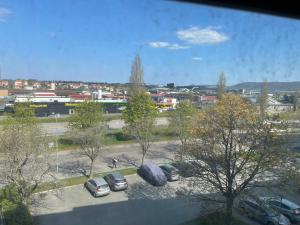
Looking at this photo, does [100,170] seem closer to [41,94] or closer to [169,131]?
[169,131]

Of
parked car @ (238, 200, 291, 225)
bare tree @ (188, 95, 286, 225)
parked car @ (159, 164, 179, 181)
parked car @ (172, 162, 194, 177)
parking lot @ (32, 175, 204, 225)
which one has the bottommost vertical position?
parking lot @ (32, 175, 204, 225)

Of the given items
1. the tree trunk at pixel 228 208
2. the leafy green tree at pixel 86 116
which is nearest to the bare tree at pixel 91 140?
the leafy green tree at pixel 86 116

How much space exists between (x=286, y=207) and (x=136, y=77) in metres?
6.42

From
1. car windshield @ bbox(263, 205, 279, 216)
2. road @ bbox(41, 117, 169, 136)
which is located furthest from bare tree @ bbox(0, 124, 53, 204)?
road @ bbox(41, 117, 169, 136)

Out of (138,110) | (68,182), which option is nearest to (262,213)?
(68,182)

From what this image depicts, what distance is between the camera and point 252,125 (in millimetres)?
4523

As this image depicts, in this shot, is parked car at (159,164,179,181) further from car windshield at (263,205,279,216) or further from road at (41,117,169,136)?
road at (41,117,169,136)

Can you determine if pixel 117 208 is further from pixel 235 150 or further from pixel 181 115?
pixel 181 115

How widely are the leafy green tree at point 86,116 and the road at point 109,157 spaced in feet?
2.11

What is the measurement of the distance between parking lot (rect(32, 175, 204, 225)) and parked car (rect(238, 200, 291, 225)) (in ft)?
2.17

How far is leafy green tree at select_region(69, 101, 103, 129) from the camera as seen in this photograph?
7941 millimetres

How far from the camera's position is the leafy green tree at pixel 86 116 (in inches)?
313

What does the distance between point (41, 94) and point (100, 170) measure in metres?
7.05

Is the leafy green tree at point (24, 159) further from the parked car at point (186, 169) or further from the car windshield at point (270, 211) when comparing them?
the car windshield at point (270, 211)
